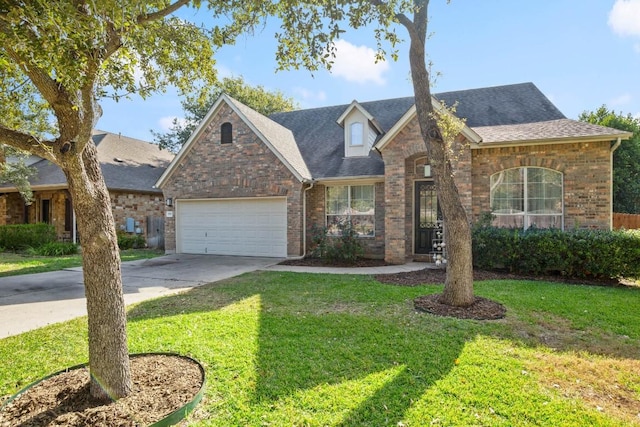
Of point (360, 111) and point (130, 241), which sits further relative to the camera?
point (130, 241)

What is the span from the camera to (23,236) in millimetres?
16438

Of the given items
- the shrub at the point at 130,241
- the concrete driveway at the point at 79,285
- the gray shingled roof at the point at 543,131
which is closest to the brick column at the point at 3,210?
the shrub at the point at 130,241

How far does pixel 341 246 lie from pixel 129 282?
6.32 metres

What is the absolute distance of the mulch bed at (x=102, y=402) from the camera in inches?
119

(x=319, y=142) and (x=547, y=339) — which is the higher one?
(x=319, y=142)

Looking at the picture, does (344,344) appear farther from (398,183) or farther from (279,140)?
(279,140)

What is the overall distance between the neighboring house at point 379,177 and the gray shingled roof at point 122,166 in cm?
505

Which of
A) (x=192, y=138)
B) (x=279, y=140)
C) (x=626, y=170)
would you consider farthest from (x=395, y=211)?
(x=626, y=170)

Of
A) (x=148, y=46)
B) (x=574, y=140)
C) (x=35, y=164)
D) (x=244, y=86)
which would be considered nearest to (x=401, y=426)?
(x=148, y=46)

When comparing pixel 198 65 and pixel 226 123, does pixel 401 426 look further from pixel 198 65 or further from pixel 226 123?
pixel 226 123

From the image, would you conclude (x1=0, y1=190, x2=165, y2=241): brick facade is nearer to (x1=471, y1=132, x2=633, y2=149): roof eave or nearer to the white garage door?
the white garage door

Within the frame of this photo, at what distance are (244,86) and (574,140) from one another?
23.3m

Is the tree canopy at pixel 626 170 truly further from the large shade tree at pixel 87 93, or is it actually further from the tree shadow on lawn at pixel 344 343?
the large shade tree at pixel 87 93

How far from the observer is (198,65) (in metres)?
5.20
